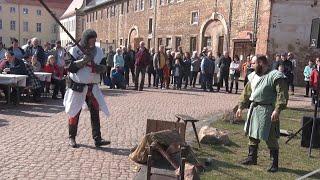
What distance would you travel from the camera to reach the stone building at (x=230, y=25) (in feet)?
79.9

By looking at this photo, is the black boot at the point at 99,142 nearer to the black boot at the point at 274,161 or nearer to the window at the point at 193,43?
the black boot at the point at 274,161

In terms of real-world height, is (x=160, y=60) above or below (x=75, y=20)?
below

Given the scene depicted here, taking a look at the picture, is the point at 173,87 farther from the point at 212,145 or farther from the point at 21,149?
the point at 21,149

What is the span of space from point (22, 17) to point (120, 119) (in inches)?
3348

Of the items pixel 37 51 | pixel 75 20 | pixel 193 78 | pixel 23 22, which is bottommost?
pixel 193 78

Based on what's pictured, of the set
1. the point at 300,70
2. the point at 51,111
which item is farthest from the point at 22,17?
the point at 51,111

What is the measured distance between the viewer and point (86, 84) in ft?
25.8

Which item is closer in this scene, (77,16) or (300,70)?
(300,70)

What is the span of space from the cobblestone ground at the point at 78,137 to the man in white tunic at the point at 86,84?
41 centimetres

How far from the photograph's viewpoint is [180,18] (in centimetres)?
3519

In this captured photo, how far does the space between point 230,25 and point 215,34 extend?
194 cm

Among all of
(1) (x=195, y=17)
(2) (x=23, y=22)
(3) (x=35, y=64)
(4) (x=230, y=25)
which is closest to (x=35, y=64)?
(3) (x=35, y=64)

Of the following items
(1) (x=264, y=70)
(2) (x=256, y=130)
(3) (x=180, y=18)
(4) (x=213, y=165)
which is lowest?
(4) (x=213, y=165)

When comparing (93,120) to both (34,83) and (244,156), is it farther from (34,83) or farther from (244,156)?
(34,83)
